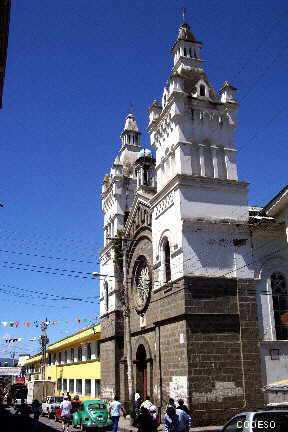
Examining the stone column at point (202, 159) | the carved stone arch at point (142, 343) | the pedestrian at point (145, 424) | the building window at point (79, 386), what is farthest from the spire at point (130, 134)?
the pedestrian at point (145, 424)

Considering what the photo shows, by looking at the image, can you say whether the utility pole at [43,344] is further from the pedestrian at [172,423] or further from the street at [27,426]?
the pedestrian at [172,423]

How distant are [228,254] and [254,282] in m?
1.90

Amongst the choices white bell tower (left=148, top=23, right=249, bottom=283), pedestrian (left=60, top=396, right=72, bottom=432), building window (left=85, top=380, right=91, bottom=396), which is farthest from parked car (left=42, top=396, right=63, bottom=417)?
white bell tower (left=148, top=23, right=249, bottom=283)

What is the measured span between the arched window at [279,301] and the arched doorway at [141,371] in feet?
28.6

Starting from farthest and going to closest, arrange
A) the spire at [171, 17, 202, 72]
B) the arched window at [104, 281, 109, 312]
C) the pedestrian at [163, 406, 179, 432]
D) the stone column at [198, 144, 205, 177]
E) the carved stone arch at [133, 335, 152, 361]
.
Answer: the arched window at [104, 281, 109, 312] < the spire at [171, 17, 202, 72] < the carved stone arch at [133, 335, 152, 361] < the stone column at [198, 144, 205, 177] < the pedestrian at [163, 406, 179, 432]

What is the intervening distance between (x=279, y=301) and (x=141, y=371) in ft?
33.1

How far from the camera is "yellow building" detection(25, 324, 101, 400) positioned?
4031cm

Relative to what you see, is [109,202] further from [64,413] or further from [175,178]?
[64,413]

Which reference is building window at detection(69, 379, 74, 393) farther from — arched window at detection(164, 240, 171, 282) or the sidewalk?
arched window at detection(164, 240, 171, 282)

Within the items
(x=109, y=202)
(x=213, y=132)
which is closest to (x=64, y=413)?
(x=213, y=132)

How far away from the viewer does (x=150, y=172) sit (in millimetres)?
34844

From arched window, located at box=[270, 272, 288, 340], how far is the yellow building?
60.5ft

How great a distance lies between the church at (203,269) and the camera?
22.8 m

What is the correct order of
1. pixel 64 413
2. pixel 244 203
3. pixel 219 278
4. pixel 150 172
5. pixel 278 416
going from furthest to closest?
pixel 150 172, pixel 244 203, pixel 219 278, pixel 64 413, pixel 278 416
